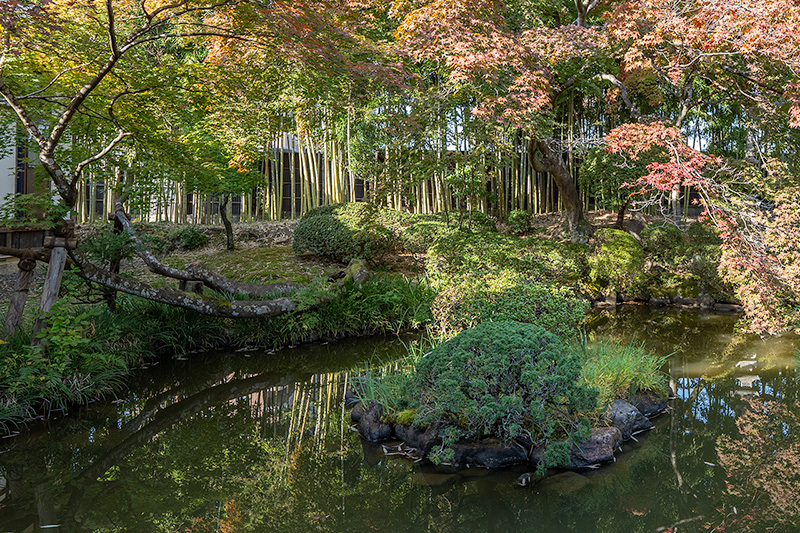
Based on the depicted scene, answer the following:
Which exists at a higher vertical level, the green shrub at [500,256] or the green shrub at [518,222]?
the green shrub at [518,222]

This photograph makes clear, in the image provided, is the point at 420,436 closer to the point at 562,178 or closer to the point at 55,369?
the point at 55,369

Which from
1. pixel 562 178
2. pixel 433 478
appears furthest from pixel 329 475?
pixel 562 178

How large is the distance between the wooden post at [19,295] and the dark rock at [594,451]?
4.28 m

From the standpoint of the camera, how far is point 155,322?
5.65 meters

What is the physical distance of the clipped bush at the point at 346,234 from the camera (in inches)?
357

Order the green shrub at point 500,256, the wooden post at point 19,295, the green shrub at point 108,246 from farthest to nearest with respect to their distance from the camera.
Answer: the green shrub at point 500,256
the green shrub at point 108,246
the wooden post at point 19,295

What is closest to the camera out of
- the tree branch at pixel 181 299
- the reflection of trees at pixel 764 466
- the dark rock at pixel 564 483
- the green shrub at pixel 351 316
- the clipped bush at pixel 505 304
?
the reflection of trees at pixel 764 466

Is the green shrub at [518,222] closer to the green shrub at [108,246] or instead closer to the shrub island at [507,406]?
the green shrub at [108,246]

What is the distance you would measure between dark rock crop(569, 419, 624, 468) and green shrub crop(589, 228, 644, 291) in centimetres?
566

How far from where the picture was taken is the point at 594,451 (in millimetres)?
3371

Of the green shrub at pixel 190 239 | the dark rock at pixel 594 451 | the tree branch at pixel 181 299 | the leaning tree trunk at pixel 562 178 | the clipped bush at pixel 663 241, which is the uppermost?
the leaning tree trunk at pixel 562 178

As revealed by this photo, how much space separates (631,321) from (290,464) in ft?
18.9

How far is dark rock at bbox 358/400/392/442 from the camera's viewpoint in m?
3.79

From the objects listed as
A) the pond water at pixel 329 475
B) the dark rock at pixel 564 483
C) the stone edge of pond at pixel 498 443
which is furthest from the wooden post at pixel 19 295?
the dark rock at pixel 564 483
